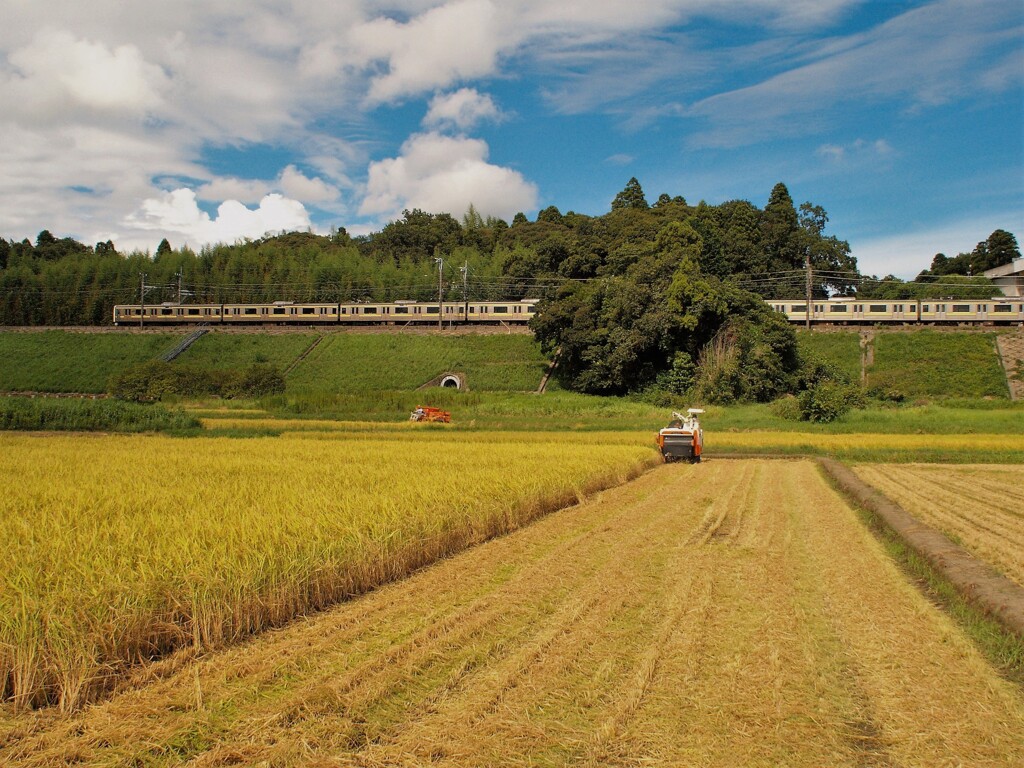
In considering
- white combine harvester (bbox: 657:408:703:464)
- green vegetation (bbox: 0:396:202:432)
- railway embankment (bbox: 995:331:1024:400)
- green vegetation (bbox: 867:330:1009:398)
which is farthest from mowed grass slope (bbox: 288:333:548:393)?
railway embankment (bbox: 995:331:1024:400)

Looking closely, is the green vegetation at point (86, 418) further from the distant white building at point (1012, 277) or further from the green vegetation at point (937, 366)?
the distant white building at point (1012, 277)

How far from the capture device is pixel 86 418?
89.7 feet

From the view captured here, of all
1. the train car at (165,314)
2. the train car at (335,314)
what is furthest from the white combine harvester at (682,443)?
the train car at (165,314)

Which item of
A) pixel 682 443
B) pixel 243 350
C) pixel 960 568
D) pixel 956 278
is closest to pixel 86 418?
pixel 682 443

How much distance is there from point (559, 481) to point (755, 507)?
3489mm

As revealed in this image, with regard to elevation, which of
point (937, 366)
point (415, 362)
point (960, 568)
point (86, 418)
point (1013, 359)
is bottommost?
point (960, 568)

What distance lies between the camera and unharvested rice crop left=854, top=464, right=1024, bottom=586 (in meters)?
8.70

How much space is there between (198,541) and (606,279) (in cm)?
4236

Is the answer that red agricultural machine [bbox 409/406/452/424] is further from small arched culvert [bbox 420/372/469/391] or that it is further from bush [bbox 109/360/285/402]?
bush [bbox 109/360/285/402]

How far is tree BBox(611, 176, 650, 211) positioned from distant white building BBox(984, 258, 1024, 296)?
144 ft

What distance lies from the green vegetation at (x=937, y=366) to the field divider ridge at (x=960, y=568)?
3225 cm

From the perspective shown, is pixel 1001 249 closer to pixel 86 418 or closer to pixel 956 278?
pixel 956 278

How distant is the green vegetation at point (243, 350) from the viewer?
5203 cm

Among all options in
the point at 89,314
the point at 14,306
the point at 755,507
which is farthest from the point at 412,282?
the point at 755,507
